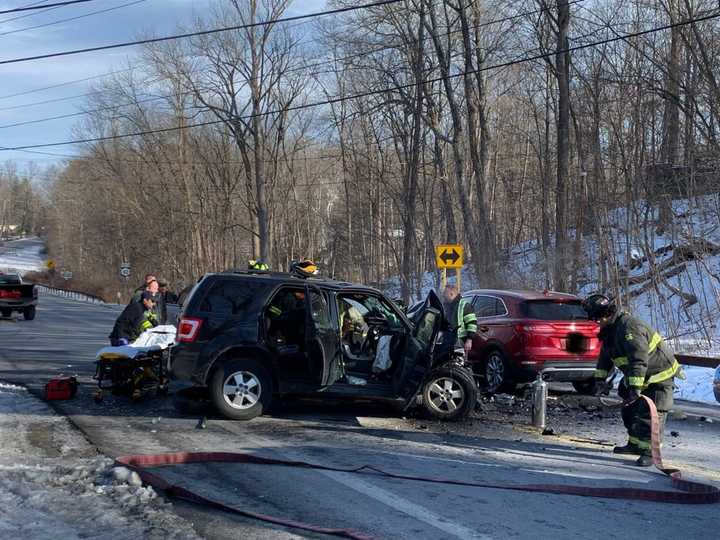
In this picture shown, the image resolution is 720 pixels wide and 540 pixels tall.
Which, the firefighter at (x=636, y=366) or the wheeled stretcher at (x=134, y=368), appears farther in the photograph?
the wheeled stretcher at (x=134, y=368)

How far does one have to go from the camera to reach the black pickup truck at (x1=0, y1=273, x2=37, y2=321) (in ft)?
94.0

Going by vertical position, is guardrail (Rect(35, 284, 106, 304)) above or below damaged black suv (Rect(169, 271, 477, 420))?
below

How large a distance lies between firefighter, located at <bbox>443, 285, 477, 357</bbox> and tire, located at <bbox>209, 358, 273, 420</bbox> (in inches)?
114

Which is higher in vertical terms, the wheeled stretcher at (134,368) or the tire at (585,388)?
the wheeled stretcher at (134,368)

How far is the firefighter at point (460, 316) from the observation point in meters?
11.5

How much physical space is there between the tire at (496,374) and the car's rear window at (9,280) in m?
21.7

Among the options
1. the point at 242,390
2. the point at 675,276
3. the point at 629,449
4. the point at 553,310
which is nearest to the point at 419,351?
the point at 242,390

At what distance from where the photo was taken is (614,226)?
23484mm

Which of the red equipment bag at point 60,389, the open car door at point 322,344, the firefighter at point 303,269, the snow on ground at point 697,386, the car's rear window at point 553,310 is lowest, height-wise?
the snow on ground at point 697,386

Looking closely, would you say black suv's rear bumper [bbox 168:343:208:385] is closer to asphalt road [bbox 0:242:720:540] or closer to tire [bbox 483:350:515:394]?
asphalt road [bbox 0:242:720:540]

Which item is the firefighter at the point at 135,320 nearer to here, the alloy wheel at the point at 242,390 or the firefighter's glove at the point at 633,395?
the alloy wheel at the point at 242,390

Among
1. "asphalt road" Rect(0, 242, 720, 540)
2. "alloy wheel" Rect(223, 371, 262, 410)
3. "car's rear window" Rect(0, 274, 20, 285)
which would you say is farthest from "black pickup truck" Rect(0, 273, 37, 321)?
"alloy wheel" Rect(223, 371, 262, 410)

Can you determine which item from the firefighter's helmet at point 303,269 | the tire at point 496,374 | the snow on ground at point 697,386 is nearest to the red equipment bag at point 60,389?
the firefighter's helmet at point 303,269

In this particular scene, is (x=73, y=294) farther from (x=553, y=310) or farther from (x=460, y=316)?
(x=460, y=316)
